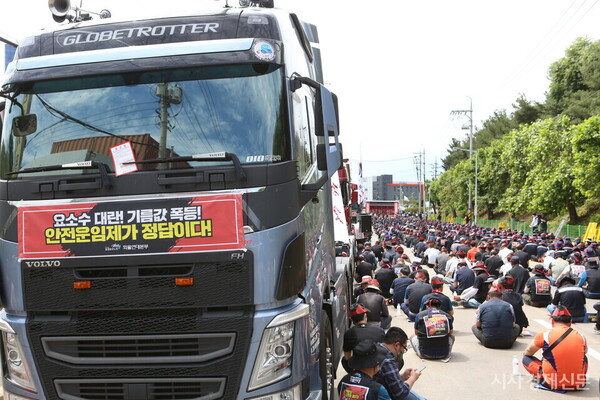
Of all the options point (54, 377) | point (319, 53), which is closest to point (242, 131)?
point (54, 377)

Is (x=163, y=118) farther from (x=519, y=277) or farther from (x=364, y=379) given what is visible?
(x=519, y=277)

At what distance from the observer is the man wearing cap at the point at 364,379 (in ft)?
19.1

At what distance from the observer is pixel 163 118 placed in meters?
5.06

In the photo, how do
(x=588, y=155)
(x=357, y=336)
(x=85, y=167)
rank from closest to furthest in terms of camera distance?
(x=85, y=167)
(x=357, y=336)
(x=588, y=155)

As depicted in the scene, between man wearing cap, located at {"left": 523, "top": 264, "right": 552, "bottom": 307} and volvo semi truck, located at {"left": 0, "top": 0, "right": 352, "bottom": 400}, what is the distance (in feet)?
37.7

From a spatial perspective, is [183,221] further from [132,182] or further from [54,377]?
[54,377]

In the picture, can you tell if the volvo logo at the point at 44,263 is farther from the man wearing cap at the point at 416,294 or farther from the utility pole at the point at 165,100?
the man wearing cap at the point at 416,294

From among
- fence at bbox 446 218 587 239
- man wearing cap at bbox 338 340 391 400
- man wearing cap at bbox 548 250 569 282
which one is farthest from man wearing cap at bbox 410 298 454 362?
fence at bbox 446 218 587 239

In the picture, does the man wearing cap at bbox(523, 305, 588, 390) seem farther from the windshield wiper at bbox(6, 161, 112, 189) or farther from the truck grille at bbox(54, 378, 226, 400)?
the windshield wiper at bbox(6, 161, 112, 189)

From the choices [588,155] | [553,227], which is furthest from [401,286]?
[553,227]

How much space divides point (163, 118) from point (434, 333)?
662 centimetres

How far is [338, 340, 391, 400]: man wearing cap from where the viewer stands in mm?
5836

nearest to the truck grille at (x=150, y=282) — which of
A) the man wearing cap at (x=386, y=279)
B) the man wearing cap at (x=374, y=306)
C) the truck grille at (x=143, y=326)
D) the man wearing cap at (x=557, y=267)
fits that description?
the truck grille at (x=143, y=326)

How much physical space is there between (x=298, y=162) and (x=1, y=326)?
9.42 ft
